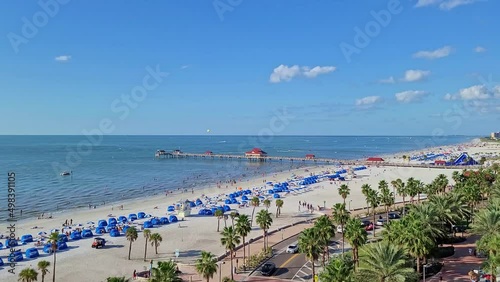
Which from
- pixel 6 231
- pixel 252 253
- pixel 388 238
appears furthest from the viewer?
pixel 6 231

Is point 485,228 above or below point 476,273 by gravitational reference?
above

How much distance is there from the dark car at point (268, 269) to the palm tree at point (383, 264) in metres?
11.7

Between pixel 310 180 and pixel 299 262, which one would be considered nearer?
pixel 299 262

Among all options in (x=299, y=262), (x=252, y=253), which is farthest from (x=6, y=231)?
(x=299, y=262)

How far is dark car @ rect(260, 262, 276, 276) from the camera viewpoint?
1414 inches

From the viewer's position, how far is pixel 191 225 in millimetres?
59156

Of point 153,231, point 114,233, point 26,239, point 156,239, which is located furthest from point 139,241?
point 26,239

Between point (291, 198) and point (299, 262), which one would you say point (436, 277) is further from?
point (291, 198)

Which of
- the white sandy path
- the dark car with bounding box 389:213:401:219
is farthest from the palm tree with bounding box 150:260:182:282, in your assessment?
the dark car with bounding box 389:213:401:219

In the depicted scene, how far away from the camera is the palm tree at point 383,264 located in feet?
80.7

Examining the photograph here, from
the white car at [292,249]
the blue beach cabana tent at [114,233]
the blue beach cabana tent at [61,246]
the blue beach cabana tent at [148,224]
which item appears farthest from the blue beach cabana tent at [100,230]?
the white car at [292,249]

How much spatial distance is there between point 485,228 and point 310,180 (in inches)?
2621

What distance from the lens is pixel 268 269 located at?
36.1 metres

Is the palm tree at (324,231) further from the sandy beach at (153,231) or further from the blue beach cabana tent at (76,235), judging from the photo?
the blue beach cabana tent at (76,235)
